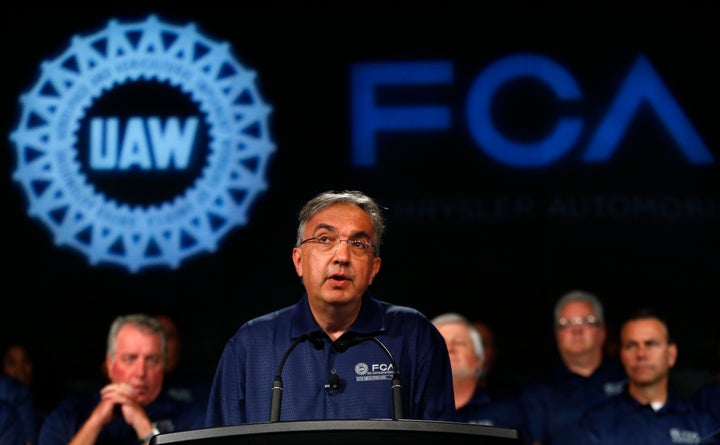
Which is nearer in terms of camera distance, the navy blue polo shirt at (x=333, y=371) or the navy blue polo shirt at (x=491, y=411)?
the navy blue polo shirt at (x=333, y=371)

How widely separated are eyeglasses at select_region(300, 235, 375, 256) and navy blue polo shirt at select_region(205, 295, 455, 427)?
15cm

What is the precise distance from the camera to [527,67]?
249 inches

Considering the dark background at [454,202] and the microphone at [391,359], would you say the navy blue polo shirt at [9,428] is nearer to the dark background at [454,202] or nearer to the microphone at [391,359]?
the dark background at [454,202]

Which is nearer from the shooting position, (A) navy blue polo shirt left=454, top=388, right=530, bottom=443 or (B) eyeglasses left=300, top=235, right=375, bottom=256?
(B) eyeglasses left=300, top=235, right=375, bottom=256

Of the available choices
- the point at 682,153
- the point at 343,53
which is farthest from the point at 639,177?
the point at 343,53

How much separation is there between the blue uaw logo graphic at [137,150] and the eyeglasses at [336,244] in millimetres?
3878

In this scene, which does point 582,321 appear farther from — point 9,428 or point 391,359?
point 391,359

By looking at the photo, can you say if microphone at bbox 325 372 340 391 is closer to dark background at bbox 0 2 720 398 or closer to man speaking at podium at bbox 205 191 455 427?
man speaking at podium at bbox 205 191 455 427

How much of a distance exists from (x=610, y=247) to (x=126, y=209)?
286cm

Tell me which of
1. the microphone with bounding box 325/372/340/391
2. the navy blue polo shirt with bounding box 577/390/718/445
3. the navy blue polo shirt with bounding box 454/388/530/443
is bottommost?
the navy blue polo shirt with bounding box 577/390/718/445

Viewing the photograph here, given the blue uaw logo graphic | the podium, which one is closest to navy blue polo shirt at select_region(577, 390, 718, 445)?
the blue uaw logo graphic

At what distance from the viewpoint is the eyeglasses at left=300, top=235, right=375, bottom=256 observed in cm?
248

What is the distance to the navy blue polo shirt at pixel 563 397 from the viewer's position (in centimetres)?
491

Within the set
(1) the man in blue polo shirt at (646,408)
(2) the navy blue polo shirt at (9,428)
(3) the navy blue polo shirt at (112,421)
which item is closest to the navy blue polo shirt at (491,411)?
(1) the man in blue polo shirt at (646,408)
